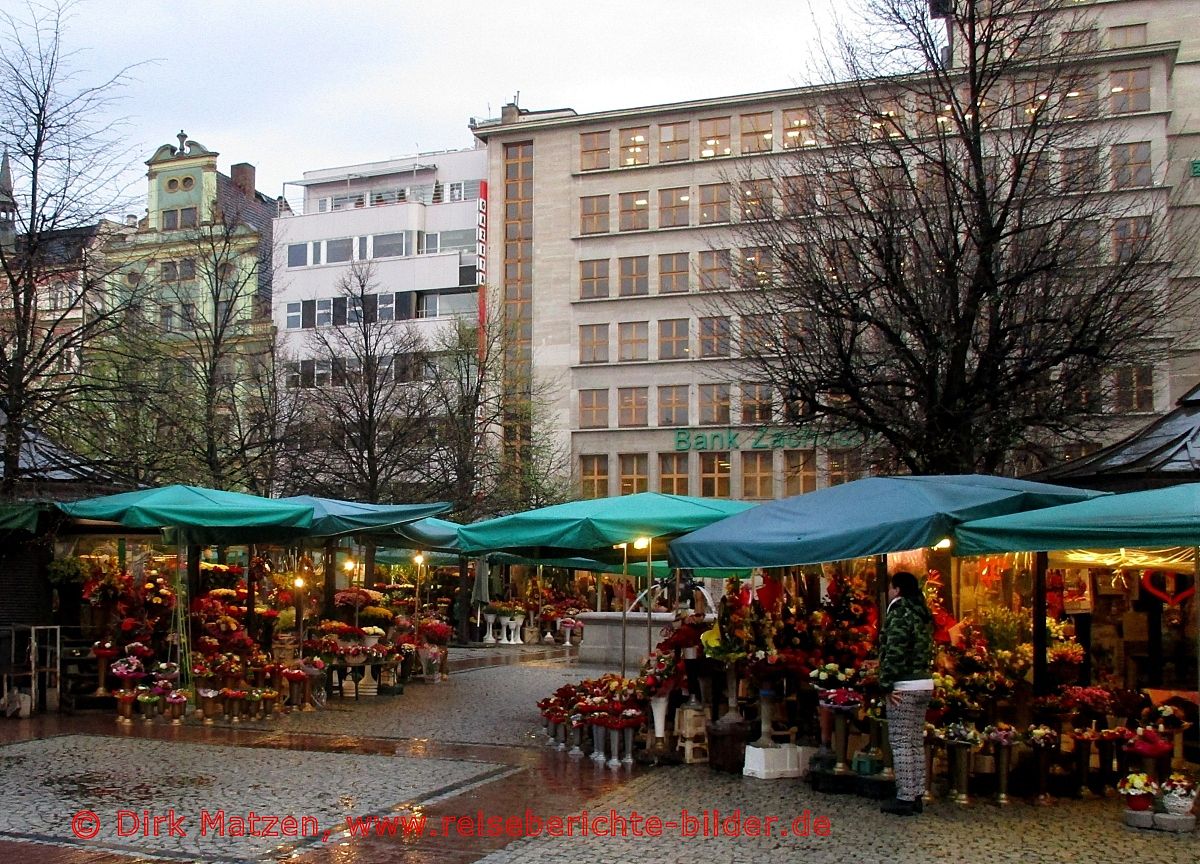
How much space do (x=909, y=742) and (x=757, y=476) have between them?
42.3 meters

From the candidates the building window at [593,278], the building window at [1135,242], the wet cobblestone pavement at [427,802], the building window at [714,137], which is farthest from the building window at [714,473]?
the wet cobblestone pavement at [427,802]

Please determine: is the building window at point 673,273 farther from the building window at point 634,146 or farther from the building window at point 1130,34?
the building window at point 1130,34

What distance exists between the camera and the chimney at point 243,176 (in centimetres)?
5881

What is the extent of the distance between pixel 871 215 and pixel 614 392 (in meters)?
37.6

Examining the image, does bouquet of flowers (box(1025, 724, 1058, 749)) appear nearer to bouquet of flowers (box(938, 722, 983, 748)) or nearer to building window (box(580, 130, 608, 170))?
bouquet of flowers (box(938, 722, 983, 748))

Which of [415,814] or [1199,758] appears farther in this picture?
[1199,758]

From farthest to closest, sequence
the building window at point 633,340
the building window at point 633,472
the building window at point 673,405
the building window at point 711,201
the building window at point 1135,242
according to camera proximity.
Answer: the building window at point 633,340
the building window at point 633,472
the building window at point 673,405
the building window at point 711,201
the building window at point 1135,242

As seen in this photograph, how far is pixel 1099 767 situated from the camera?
10.4m

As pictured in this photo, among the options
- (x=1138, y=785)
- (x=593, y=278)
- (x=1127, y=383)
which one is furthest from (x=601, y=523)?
(x=593, y=278)

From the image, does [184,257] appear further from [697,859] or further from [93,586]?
[697,859]

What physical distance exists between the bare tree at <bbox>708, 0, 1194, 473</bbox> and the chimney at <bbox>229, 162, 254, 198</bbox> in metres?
46.2

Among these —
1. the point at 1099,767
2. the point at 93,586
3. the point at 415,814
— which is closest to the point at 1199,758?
the point at 1099,767

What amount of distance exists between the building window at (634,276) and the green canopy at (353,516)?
1508 inches

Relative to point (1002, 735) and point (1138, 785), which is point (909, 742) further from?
point (1138, 785)
